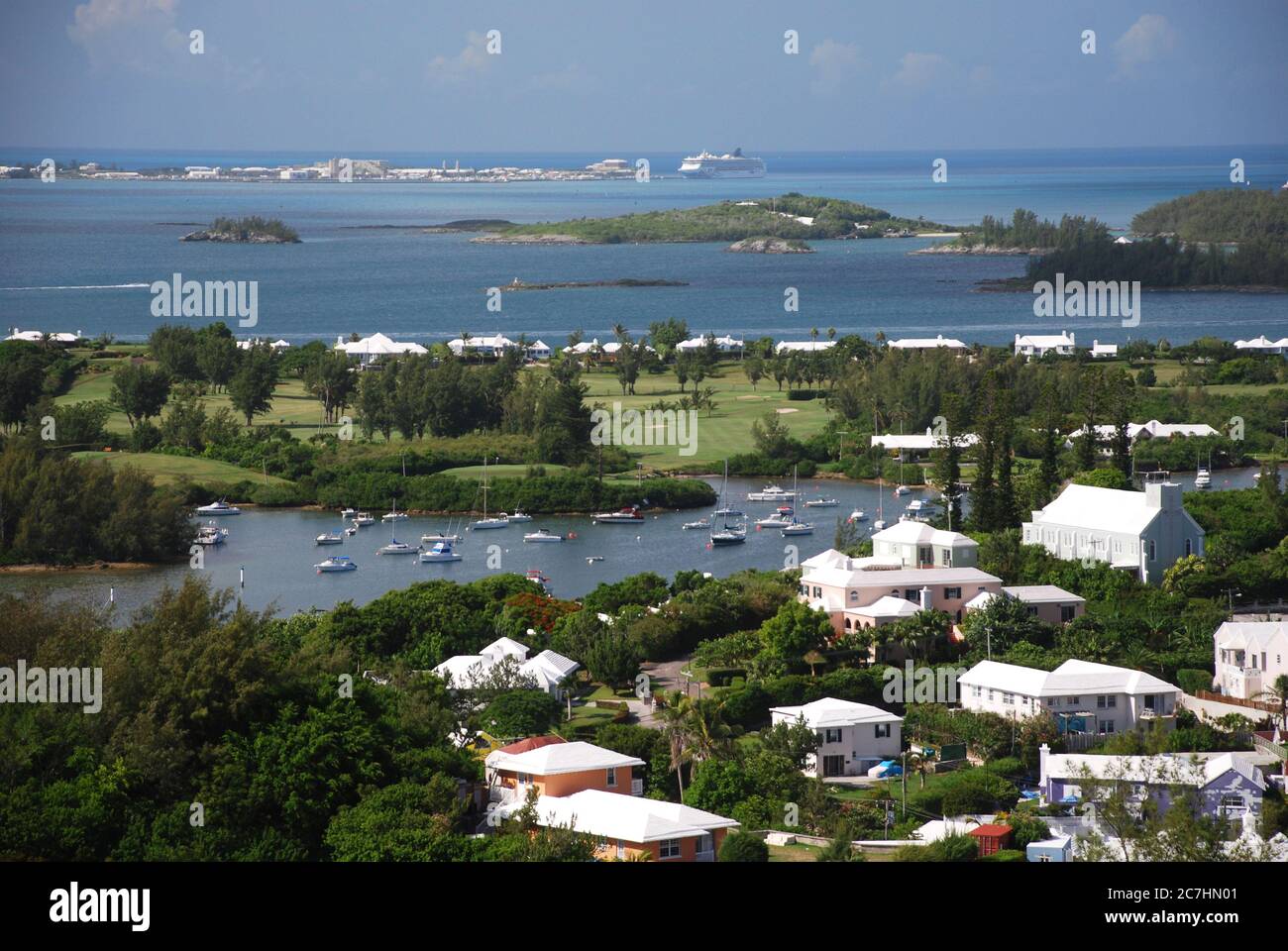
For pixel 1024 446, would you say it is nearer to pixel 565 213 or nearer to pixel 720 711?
pixel 720 711

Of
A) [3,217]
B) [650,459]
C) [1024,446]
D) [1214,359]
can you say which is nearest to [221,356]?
[650,459]

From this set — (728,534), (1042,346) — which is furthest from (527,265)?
(728,534)

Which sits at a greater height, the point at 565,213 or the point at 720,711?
the point at 565,213

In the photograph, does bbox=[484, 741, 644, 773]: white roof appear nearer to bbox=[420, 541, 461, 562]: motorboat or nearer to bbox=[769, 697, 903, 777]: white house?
bbox=[769, 697, 903, 777]: white house

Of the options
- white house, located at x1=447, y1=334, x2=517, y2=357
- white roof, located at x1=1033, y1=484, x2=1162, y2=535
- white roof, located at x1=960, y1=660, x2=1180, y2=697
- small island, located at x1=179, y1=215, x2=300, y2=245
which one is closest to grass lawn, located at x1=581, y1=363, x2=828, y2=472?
white house, located at x1=447, y1=334, x2=517, y2=357

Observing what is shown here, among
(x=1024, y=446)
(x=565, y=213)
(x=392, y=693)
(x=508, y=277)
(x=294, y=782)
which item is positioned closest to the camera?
(x=294, y=782)

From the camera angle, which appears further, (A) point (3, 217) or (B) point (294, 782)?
(A) point (3, 217)
